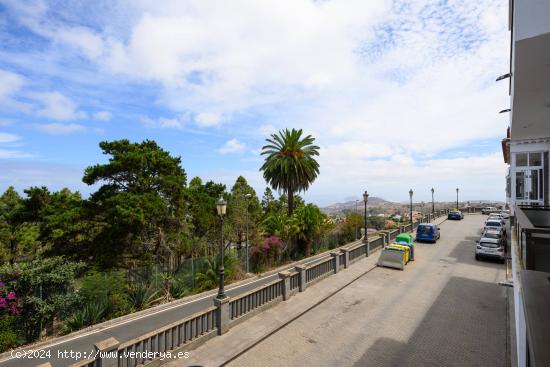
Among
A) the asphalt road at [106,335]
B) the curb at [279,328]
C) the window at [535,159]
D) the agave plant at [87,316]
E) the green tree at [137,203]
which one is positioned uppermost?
the window at [535,159]

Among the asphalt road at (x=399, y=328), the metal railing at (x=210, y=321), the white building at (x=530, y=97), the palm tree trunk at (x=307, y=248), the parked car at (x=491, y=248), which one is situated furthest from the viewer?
the palm tree trunk at (x=307, y=248)

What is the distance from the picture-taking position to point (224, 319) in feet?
34.3

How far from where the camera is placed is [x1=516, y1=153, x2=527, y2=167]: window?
740 inches

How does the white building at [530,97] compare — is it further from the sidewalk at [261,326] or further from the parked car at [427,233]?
the sidewalk at [261,326]

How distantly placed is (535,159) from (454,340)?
15400 millimetres

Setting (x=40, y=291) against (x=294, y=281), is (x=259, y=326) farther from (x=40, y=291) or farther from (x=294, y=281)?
(x=40, y=291)

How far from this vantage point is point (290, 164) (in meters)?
31.2

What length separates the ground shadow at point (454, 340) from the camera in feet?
28.0

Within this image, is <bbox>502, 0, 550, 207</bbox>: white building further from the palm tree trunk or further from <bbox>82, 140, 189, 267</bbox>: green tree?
<bbox>82, 140, 189, 267</bbox>: green tree

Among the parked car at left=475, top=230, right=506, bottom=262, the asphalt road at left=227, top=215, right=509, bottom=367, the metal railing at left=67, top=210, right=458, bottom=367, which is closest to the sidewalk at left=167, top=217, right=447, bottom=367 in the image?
the asphalt road at left=227, top=215, right=509, bottom=367

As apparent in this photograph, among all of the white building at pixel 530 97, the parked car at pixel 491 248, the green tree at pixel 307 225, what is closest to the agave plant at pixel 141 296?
the green tree at pixel 307 225

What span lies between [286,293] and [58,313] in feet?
34.9

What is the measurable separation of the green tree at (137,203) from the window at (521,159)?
23.3 metres

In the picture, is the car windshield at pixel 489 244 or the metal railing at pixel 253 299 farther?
the car windshield at pixel 489 244
